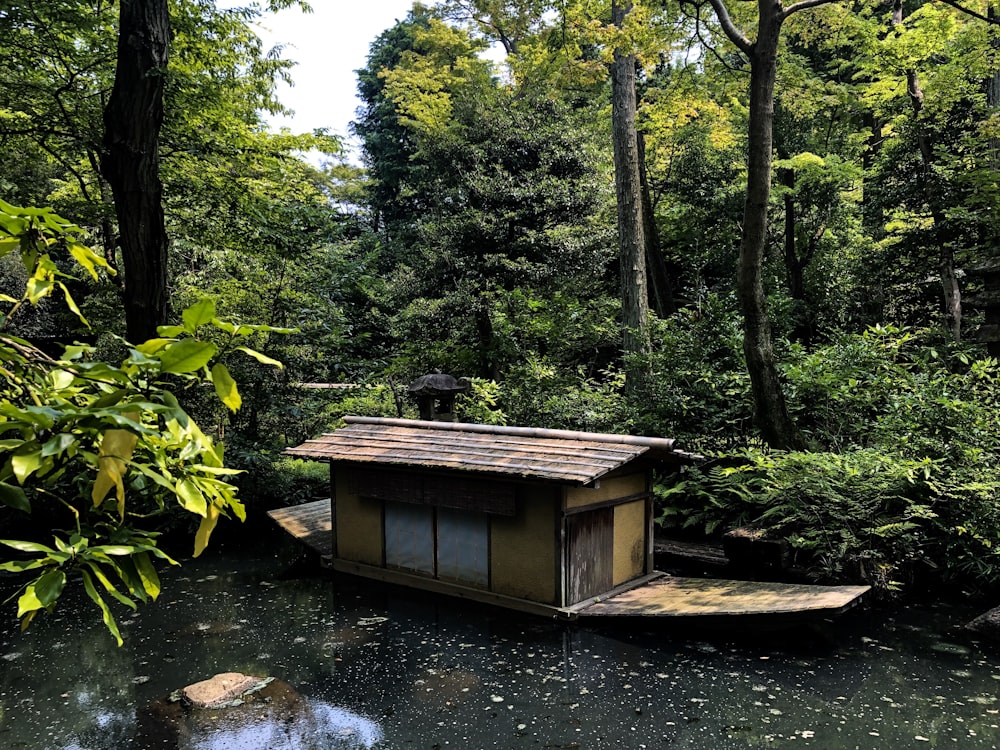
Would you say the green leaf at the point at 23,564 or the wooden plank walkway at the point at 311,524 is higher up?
the green leaf at the point at 23,564

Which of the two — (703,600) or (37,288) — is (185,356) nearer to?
(37,288)

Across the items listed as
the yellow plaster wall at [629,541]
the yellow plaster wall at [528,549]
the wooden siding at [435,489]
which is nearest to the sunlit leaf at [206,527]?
the yellow plaster wall at [528,549]

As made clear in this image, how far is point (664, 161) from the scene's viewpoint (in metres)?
17.6

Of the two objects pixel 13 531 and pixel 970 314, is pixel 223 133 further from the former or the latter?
pixel 970 314

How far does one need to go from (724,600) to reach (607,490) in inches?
68.5

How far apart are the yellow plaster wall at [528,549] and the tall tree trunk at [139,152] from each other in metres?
5.81

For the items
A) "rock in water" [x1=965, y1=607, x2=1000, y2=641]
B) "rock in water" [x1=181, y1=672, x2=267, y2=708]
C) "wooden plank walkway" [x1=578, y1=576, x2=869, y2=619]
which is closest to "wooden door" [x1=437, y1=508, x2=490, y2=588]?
"wooden plank walkway" [x1=578, y1=576, x2=869, y2=619]

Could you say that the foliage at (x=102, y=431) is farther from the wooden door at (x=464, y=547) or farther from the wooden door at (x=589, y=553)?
the wooden door at (x=464, y=547)

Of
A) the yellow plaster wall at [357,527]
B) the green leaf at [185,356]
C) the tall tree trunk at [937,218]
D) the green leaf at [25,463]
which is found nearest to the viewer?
the green leaf at [25,463]

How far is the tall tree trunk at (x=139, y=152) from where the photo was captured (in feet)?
29.1

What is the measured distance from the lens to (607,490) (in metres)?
8.10

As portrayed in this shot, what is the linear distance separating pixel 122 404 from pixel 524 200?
1479 centimetres

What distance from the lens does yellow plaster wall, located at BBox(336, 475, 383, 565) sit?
365 inches

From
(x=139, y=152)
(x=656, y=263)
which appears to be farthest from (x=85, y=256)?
(x=656, y=263)
